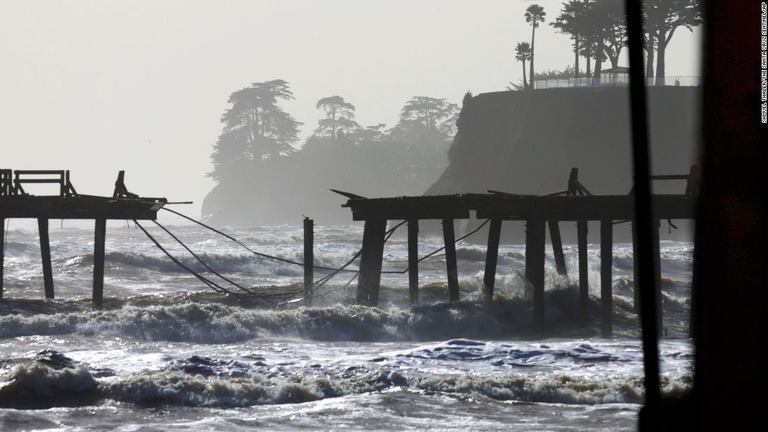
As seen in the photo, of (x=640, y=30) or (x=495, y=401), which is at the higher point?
(x=640, y=30)

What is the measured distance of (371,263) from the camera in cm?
2947

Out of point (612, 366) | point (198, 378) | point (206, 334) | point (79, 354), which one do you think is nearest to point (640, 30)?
point (198, 378)

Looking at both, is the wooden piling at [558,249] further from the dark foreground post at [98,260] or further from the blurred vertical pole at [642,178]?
the blurred vertical pole at [642,178]

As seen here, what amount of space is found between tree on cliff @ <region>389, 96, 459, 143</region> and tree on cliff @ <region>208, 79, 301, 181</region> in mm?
19483

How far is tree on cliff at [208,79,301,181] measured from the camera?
172625mm

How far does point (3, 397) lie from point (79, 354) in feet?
14.7

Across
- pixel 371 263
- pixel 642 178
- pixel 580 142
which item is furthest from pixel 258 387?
pixel 580 142

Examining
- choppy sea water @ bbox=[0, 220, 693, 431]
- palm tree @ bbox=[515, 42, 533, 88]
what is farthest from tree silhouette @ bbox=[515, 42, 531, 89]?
choppy sea water @ bbox=[0, 220, 693, 431]

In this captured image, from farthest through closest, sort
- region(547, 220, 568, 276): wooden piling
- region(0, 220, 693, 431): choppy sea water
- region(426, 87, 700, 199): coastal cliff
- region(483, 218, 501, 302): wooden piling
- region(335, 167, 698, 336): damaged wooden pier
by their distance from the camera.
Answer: region(426, 87, 700, 199): coastal cliff
region(547, 220, 568, 276): wooden piling
region(483, 218, 501, 302): wooden piling
region(335, 167, 698, 336): damaged wooden pier
region(0, 220, 693, 431): choppy sea water

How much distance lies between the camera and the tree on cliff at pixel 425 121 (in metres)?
185

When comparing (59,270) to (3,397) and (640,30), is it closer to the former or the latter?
(3,397)

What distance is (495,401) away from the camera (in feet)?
53.4

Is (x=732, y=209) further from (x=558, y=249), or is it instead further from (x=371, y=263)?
(x=558, y=249)

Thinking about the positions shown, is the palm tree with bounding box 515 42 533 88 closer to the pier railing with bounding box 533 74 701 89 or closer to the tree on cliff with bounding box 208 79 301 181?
the pier railing with bounding box 533 74 701 89
